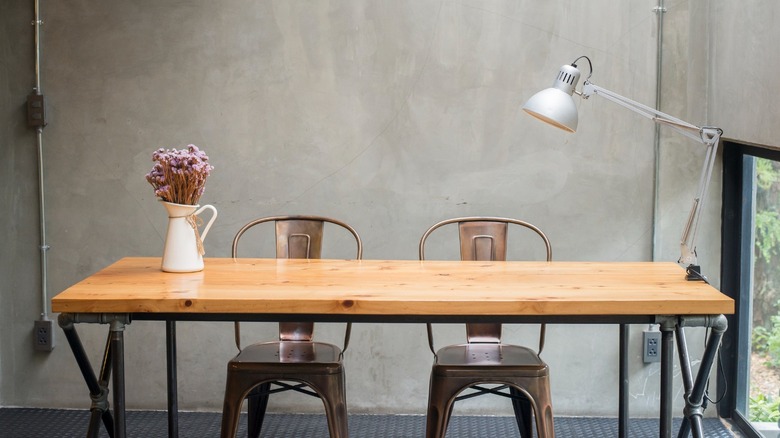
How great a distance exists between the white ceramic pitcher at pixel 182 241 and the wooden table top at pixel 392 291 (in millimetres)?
36

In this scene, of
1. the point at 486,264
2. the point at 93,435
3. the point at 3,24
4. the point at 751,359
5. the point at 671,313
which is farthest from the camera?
the point at 3,24

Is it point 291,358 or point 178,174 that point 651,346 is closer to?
point 291,358

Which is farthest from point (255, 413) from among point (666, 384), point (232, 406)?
point (666, 384)

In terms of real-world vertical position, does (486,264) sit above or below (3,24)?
below

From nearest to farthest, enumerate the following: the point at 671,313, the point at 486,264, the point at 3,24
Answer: the point at 671,313 < the point at 486,264 < the point at 3,24

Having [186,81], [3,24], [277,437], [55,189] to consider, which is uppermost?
[3,24]

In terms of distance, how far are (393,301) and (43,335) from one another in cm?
221

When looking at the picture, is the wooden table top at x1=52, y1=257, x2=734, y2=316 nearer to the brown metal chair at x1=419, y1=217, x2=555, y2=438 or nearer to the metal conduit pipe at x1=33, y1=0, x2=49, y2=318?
the brown metal chair at x1=419, y1=217, x2=555, y2=438

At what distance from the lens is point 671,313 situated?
2.58m

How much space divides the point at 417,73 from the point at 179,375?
68.5 inches

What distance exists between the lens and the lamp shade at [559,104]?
2.83m

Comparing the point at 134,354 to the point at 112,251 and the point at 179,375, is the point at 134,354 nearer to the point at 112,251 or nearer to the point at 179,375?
the point at 179,375

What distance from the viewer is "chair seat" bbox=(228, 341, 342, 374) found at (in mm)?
2879

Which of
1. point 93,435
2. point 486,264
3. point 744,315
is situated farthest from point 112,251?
point 744,315
